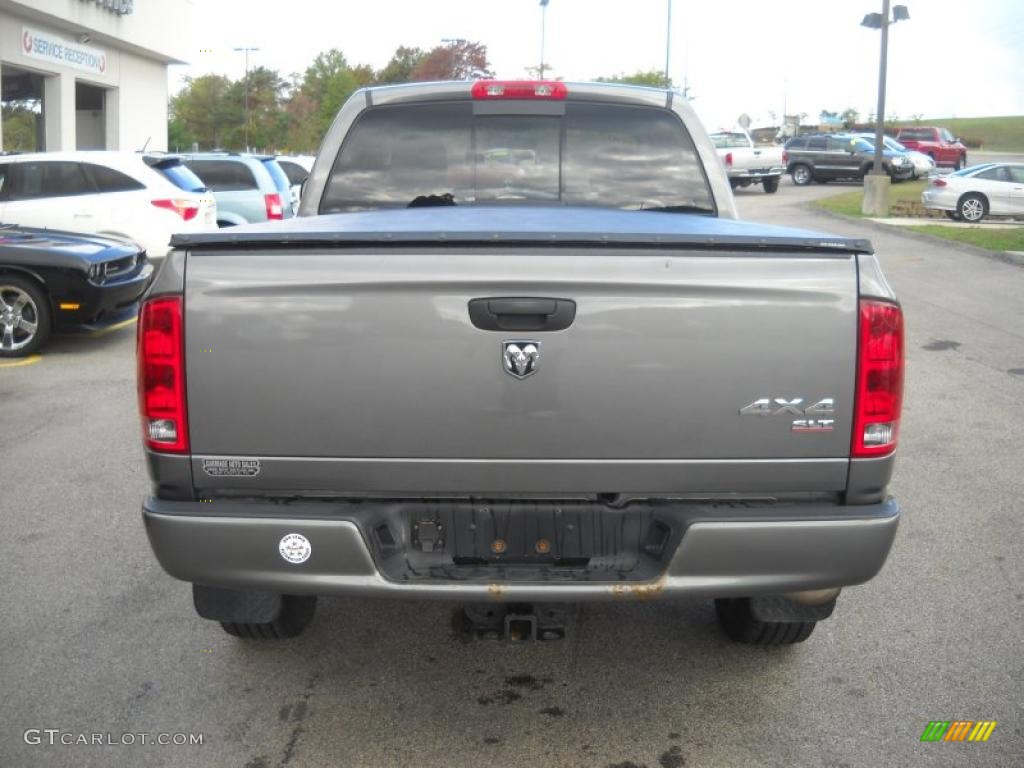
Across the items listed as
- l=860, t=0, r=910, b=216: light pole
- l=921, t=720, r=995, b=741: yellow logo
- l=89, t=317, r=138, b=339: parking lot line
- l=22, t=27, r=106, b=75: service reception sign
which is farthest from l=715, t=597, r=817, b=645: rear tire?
l=22, t=27, r=106, b=75: service reception sign

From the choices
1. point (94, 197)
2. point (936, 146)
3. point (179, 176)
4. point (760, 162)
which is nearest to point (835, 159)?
point (760, 162)

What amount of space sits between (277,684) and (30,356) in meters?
8.02

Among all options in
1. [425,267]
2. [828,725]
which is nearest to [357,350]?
[425,267]

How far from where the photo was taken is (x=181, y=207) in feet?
46.9

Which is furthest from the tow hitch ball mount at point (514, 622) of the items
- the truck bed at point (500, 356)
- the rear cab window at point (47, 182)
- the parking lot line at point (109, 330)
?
the rear cab window at point (47, 182)

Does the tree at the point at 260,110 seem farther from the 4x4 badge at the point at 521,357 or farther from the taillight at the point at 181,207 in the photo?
the 4x4 badge at the point at 521,357

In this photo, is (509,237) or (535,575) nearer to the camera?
(509,237)

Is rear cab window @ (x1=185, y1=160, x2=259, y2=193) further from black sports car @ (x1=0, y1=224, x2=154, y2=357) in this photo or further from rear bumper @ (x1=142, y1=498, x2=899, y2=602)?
rear bumper @ (x1=142, y1=498, x2=899, y2=602)

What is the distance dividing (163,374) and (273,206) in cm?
1495

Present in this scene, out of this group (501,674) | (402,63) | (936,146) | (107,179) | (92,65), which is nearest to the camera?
(501,674)

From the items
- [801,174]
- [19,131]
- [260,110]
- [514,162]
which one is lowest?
[514,162]

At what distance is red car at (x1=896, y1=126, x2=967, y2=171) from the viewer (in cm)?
5147

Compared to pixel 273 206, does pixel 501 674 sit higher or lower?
lower

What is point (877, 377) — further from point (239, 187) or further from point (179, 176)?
point (239, 187)
